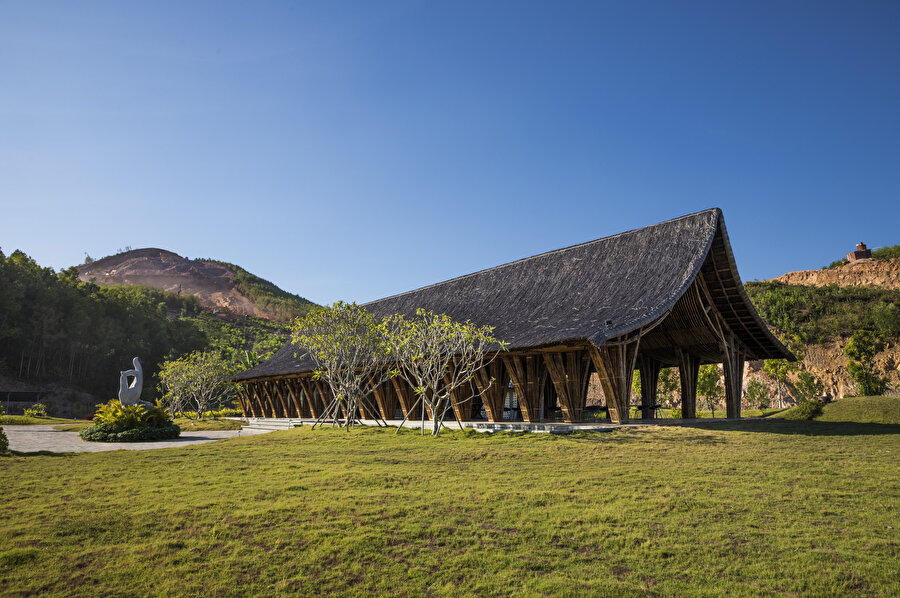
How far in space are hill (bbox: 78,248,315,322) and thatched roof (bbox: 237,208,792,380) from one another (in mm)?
77371

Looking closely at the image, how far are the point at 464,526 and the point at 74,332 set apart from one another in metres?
49.1

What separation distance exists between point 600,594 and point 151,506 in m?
4.97

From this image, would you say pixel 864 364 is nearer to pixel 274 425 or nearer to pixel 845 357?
pixel 845 357

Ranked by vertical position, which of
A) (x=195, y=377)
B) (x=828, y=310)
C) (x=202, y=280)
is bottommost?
(x=195, y=377)

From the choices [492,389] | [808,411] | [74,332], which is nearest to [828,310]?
[808,411]

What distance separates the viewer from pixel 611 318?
14.5 metres

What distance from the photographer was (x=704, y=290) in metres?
17.6

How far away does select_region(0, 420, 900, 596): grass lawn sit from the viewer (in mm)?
3963

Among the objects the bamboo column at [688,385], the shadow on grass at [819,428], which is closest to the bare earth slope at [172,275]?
the bamboo column at [688,385]

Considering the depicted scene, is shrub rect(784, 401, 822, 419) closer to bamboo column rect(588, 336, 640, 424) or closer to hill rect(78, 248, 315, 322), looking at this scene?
bamboo column rect(588, 336, 640, 424)

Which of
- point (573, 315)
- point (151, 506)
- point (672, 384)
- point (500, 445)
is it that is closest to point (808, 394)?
point (672, 384)

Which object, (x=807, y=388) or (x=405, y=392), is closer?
(x=405, y=392)

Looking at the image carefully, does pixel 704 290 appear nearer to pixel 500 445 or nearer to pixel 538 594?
pixel 500 445

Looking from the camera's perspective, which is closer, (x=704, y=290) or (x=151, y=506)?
(x=151, y=506)
